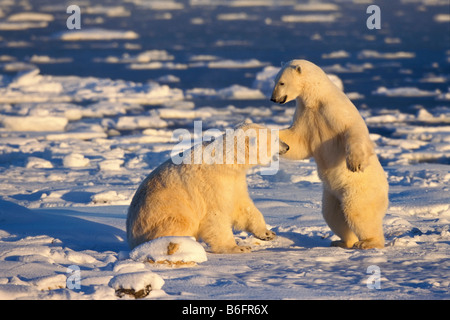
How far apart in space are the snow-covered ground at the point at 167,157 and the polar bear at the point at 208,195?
0.20m

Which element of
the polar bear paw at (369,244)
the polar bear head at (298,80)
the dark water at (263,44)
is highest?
the dark water at (263,44)

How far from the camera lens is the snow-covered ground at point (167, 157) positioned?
3666 millimetres

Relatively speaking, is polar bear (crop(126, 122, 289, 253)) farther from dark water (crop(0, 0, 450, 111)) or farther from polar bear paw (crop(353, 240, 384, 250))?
dark water (crop(0, 0, 450, 111))

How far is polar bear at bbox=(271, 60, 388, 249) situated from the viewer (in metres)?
4.83

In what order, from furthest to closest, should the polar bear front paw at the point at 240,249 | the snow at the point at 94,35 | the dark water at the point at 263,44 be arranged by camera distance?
the snow at the point at 94,35, the dark water at the point at 263,44, the polar bear front paw at the point at 240,249

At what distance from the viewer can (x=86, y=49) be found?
18.2 metres

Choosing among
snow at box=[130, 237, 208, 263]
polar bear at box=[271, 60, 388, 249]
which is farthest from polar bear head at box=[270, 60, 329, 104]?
snow at box=[130, 237, 208, 263]

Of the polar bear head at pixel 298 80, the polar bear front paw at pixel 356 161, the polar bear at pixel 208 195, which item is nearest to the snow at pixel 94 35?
the polar bear head at pixel 298 80

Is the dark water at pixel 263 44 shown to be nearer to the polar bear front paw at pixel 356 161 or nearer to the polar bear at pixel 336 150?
the polar bear at pixel 336 150

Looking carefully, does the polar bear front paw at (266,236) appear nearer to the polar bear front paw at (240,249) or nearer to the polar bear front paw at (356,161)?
the polar bear front paw at (240,249)

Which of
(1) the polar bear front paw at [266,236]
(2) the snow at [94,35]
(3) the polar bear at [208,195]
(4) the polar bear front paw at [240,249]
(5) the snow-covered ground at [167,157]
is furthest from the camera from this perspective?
(2) the snow at [94,35]

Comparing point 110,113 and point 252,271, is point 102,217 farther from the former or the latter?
point 110,113

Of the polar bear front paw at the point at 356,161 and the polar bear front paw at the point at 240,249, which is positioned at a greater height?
the polar bear front paw at the point at 356,161

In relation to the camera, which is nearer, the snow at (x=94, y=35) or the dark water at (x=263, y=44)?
the dark water at (x=263, y=44)
